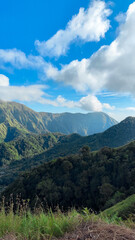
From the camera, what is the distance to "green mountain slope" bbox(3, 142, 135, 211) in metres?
31.7

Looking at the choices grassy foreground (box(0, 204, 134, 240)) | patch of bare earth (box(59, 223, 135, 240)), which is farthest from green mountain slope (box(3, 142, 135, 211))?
patch of bare earth (box(59, 223, 135, 240))

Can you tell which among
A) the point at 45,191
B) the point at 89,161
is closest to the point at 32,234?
the point at 45,191

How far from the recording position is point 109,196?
29.5 metres

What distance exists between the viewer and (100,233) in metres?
3.20

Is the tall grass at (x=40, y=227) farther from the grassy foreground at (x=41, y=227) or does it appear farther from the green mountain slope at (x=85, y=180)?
the green mountain slope at (x=85, y=180)

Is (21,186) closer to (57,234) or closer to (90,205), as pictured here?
(90,205)

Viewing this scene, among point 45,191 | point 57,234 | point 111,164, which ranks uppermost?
point 57,234

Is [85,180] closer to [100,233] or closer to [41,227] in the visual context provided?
[41,227]

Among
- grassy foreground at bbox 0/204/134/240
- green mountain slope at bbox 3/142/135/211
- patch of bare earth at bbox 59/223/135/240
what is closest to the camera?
patch of bare earth at bbox 59/223/135/240

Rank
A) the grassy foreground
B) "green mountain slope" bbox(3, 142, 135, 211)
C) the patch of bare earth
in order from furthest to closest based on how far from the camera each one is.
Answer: "green mountain slope" bbox(3, 142, 135, 211) < the grassy foreground < the patch of bare earth

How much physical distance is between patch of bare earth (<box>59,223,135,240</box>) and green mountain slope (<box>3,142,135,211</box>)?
25.1 meters

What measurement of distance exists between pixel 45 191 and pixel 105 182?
1865 cm

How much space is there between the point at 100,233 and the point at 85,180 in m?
40.1

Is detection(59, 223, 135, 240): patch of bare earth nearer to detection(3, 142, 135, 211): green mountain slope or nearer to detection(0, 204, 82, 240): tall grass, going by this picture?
detection(0, 204, 82, 240): tall grass
